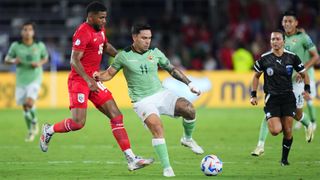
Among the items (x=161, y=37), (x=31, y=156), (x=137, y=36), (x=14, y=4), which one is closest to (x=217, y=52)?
(x=161, y=37)

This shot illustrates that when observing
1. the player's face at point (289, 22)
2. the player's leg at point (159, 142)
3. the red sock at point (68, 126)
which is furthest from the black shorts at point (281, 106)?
the red sock at point (68, 126)

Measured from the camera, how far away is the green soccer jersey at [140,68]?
13281 mm

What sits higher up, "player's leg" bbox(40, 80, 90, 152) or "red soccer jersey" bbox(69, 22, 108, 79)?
"red soccer jersey" bbox(69, 22, 108, 79)

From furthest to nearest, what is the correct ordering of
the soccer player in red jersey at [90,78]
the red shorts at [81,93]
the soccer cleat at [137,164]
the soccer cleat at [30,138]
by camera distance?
the soccer cleat at [30,138], the red shorts at [81,93], the soccer player in red jersey at [90,78], the soccer cleat at [137,164]

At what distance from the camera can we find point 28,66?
2050cm

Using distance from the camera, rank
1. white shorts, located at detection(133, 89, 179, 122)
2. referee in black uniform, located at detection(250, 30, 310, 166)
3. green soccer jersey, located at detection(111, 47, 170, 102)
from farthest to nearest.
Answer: referee in black uniform, located at detection(250, 30, 310, 166) → green soccer jersey, located at detection(111, 47, 170, 102) → white shorts, located at detection(133, 89, 179, 122)

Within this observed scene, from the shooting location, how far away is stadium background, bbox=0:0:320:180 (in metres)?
14.1

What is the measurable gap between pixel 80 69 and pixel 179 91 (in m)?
14.2

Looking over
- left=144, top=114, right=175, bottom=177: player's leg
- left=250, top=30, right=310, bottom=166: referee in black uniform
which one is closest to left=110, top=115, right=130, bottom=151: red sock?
left=144, top=114, right=175, bottom=177: player's leg

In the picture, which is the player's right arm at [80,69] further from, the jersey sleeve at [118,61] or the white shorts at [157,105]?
the white shorts at [157,105]

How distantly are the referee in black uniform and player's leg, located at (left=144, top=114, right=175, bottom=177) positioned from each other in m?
2.02

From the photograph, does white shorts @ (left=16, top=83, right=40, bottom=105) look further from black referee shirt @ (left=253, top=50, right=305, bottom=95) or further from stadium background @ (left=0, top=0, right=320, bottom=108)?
stadium background @ (left=0, top=0, right=320, bottom=108)

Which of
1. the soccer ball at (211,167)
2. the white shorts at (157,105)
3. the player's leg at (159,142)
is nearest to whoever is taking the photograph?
the player's leg at (159,142)

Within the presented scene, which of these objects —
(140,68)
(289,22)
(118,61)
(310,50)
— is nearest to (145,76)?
(140,68)
